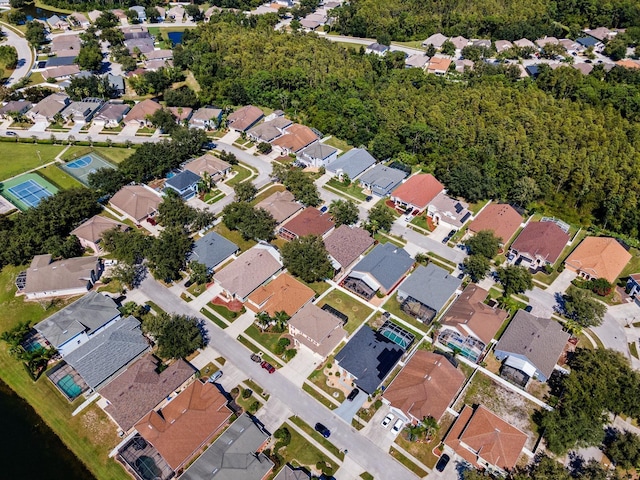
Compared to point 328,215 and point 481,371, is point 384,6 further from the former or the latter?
point 481,371

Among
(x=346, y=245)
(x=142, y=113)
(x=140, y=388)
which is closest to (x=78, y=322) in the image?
(x=140, y=388)

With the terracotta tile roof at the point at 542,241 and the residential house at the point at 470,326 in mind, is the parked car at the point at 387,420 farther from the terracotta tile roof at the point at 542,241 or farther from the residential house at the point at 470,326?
the terracotta tile roof at the point at 542,241

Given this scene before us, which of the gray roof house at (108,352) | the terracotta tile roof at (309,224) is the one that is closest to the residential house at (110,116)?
the terracotta tile roof at (309,224)

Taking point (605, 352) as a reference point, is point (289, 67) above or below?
above

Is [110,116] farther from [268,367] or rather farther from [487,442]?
[487,442]

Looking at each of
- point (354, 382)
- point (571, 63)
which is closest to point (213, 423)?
point (354, 382)

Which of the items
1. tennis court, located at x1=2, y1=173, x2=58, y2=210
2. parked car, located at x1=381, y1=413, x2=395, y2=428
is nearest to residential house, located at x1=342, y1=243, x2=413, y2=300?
parked car, located at x1=381, y1=413, x2=395, y2=428
